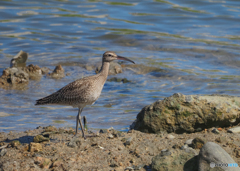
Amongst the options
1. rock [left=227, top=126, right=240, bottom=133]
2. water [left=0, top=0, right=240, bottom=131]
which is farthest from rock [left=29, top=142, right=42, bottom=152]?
rock [left=227, top=126, right=240, bottom=133]

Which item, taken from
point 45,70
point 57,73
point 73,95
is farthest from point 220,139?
point 45,70

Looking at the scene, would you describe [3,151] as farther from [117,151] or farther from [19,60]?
[19,60]

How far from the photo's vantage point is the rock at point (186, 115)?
716 cm

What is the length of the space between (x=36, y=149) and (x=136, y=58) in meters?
9.21

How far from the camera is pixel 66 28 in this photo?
62.4 feet

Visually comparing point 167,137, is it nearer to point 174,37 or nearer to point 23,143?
point 23,143

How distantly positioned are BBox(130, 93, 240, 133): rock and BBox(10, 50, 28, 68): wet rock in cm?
764

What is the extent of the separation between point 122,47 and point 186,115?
961 centimetres

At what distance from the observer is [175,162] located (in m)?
5.52

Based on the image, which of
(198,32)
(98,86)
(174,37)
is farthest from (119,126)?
(198,32)

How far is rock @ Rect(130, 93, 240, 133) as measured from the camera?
23.5 ft

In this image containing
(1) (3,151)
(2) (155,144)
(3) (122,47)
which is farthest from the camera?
(3) (122,47)

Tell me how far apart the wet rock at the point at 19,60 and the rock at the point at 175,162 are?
9.28m

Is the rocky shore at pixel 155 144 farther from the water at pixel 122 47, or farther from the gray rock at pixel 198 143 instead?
the water at pixel 122 47
